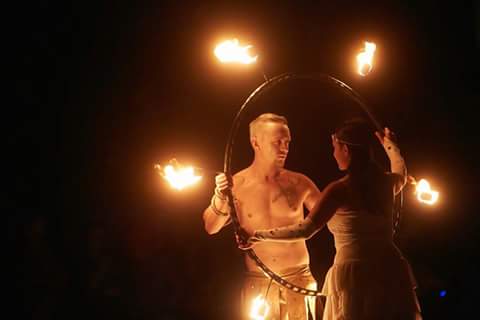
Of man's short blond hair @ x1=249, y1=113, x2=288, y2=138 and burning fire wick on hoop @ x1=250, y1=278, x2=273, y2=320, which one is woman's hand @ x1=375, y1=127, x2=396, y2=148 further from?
burning fire wick on hoop @ x1=250, y1=278, x2=273, y2=320

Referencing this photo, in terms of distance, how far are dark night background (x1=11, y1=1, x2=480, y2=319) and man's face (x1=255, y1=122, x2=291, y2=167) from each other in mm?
580

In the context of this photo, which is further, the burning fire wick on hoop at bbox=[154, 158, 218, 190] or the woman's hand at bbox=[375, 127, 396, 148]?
the woman's hand at bbox=[375, 127, 396, 148]

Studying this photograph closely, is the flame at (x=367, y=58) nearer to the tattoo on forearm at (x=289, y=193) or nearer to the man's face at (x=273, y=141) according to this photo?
the man's face at (x=273, y=141)

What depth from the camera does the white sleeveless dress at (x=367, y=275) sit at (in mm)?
3809

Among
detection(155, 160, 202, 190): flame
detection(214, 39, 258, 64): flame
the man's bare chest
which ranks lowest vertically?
the man's bare chest

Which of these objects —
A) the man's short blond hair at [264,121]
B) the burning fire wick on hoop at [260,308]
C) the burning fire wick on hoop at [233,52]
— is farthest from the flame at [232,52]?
the burning fire wick on hoop at [260,308]

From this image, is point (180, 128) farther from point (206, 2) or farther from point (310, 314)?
point (310, 314)

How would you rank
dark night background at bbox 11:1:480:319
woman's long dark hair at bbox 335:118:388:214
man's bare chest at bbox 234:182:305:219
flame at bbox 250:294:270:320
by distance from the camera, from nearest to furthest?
woman's long dark hair at bbox 335:118:388:214 < flame at bbox 250:294:270:320 < man's bare chest at bbox 234:182:305:219 < dark night background at bbox 11:1:480:319

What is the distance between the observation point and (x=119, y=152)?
5.30 m

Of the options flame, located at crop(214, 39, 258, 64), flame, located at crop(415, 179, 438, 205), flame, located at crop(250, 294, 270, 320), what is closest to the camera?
flame, located at crop(250, 294, 270, 320)

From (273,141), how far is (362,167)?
818mm

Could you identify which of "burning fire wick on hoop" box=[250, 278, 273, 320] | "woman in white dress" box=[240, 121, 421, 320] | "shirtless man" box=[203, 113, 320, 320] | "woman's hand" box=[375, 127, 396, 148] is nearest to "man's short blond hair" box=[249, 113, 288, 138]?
"shirtless man" box=[203, 113, 320, 320]

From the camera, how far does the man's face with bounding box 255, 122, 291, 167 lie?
4.40 meters

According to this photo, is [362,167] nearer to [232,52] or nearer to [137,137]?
[232,52]
